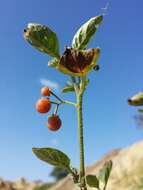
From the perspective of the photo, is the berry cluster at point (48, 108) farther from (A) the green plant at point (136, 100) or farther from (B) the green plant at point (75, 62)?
(A) the green plant at point (136, 100)

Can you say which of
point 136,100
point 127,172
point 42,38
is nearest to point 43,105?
point 42,38

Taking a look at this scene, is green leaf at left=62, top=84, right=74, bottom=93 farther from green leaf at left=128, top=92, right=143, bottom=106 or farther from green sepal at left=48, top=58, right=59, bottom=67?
green leaf at left=128, top=92, right=143, bottom=106

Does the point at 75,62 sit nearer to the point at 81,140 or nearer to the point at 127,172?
the point at 81,140

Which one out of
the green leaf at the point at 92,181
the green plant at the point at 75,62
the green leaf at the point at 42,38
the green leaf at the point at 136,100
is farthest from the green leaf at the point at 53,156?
the green leaf at the point at 136,100

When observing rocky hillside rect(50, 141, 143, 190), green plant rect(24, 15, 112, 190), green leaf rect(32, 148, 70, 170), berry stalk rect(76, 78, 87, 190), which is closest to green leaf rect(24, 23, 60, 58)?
green plant rect(24, 15, 112, 190)

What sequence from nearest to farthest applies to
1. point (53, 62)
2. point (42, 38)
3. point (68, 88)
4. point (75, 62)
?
point (75, 62) < point (42, 38) < point (53, 62) < point (68, 88)

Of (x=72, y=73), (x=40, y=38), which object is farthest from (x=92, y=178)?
(x=40, y=38)
